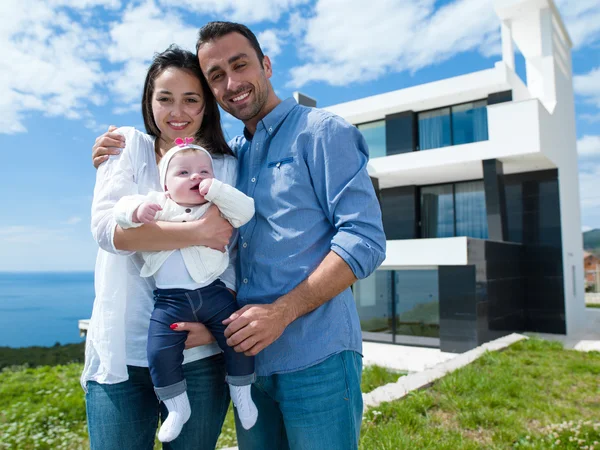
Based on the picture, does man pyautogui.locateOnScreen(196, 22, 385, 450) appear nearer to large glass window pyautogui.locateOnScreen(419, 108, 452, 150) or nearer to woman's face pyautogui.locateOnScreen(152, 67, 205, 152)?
woman's face pyautogui.locateOnScreen(152, 67, 205, 152)

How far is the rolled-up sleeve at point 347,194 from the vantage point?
1933 millimetres

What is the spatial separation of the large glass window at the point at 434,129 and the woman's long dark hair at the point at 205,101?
14222mm

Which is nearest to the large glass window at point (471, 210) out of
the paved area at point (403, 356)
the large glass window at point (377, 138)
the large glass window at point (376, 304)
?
the large glass window at point (377, 138)

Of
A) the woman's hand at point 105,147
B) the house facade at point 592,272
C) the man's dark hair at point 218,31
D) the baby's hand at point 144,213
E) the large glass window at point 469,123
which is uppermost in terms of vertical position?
the large glass window at point 469,123

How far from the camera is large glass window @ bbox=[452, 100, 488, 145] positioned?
14.7 metres

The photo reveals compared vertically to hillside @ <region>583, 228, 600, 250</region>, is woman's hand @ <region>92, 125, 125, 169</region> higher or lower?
higher

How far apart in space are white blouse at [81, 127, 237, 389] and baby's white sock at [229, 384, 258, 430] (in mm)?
211

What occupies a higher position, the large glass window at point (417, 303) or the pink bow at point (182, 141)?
the pink bow at point (182, 141)

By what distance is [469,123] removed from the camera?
15.0 meters

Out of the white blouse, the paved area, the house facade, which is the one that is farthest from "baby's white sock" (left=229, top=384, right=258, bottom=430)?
the house facade

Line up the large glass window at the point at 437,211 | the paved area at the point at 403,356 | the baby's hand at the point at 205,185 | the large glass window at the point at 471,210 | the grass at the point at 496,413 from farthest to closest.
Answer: the large glass window at the point at 437,211, the large glass window at the point at 471,210, the paved area at the point at 403,356, the grass at the point at 496,413, the baby's hand at the point at 205,185

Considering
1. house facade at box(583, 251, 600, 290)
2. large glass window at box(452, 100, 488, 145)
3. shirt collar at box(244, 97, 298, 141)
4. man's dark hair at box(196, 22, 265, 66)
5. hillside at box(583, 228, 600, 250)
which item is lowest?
house facade at box(583, 251, 600, 290)

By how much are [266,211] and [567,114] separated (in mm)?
17341

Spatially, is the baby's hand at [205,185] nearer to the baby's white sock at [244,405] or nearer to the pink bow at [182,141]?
the pink bow at [182,141]
